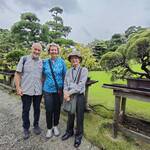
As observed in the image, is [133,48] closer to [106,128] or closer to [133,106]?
[106,128]

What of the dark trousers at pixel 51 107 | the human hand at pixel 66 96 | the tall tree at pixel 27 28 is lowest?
the dark trousers at pixel 51 107

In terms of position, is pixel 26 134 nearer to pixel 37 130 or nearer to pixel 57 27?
pixel 37 130

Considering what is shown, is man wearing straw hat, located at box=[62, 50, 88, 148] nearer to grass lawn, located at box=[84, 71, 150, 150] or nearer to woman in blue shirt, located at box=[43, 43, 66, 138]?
woman in blue shirt, located at box=[43, 43, 66, 138]

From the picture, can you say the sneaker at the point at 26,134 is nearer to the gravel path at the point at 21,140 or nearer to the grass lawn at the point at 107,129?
the gravel path at the point at 21,140

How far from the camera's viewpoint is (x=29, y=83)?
2455 mm

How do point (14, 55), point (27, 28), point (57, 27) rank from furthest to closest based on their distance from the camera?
point (57, 27) < point (27, 28) < point (14, 55)

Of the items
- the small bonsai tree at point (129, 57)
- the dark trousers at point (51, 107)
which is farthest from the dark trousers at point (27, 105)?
the small bonsai tree at point (129, 57)

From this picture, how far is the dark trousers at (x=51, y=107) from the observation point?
247cm

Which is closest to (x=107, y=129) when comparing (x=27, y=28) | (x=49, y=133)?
(x=49, y=133)

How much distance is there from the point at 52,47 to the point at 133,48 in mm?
1120

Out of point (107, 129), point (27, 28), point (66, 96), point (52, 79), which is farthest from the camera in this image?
point (27, 28)

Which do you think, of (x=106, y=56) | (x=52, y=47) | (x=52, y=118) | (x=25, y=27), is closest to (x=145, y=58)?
(x=106, y=56)

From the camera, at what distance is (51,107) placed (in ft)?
8.21

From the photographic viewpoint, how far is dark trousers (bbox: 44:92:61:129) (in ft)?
8.11
